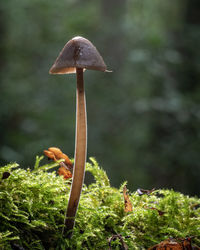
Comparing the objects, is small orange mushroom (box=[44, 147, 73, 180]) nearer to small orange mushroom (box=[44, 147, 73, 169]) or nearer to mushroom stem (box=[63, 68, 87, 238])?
small orange mushroom (box=[44, 147, 73, 169])

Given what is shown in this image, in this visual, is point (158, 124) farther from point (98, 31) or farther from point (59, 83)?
point (98, 31)

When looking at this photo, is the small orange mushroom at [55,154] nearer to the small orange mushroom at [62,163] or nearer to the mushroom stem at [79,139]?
the small orange mushroom at [62,163]

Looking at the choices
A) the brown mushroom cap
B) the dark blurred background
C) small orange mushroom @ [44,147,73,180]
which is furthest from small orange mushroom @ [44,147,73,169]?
the dark blurred background

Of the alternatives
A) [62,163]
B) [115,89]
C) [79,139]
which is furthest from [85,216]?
[115,89]

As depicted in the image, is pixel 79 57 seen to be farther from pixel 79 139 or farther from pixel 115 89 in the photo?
pixel 115 89

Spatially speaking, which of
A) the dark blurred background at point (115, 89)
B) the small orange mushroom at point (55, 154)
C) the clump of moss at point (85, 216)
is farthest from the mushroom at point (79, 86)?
the dark blurred background at point (115, 89)
